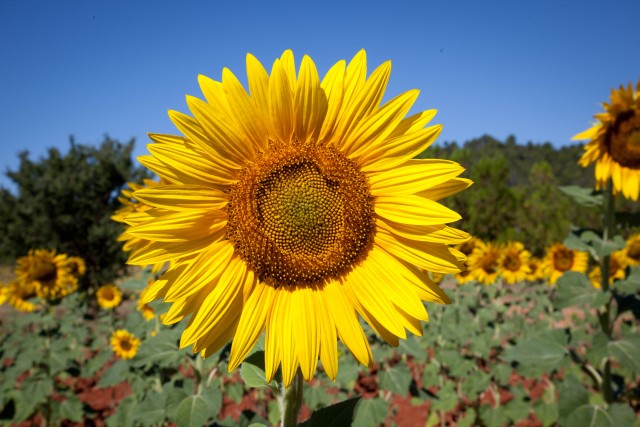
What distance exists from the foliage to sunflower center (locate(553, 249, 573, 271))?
661 inches

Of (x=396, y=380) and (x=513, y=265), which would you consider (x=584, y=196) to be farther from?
(x=513, y=265)

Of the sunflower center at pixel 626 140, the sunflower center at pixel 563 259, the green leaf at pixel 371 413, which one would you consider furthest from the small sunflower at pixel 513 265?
the green leaf at pixel 371 413

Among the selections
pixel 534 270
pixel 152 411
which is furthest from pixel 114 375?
pixel 534 270

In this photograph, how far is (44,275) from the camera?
21.6ft

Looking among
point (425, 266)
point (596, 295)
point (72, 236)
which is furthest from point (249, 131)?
point (72, 236)

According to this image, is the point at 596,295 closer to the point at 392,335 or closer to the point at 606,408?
the point at 606,408

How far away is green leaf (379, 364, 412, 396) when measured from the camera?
11.2ft

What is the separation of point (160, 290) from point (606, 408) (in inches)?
148

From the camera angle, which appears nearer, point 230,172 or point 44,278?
point 230,172

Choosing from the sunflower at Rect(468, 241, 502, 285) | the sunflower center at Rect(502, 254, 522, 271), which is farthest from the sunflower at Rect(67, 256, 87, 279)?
the sunflower center at Rect(502, 254, 522, 271)

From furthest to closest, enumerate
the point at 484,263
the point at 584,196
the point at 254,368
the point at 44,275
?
the point at 484,263 < the point at 44,275 < the point at 584,196 < the point at 254,368

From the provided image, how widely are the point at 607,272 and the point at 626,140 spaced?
1091mm

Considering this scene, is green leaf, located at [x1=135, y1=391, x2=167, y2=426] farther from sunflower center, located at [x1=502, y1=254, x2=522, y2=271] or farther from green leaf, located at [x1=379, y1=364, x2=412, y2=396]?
sunflower center, located at [x1=502, y1=254, x2=522, y2=271]

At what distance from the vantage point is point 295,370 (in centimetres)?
141
